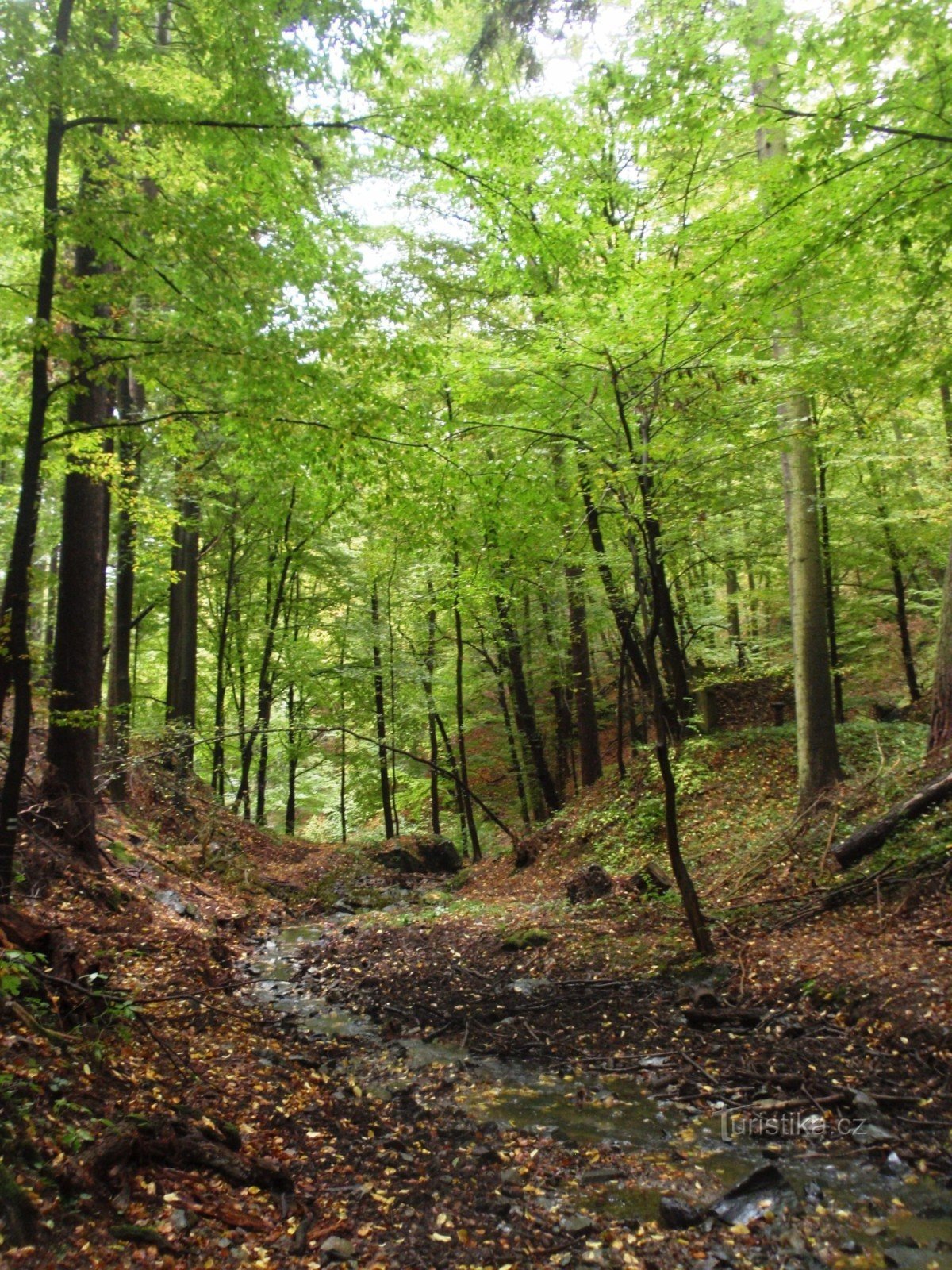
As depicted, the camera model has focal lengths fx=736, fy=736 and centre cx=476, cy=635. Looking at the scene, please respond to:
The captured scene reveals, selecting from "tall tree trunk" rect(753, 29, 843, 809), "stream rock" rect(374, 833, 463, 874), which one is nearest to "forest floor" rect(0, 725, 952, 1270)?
"tall tree trunk" rect(753, 29, 843, 809)

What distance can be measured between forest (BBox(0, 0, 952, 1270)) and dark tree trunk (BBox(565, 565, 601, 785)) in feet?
10.8

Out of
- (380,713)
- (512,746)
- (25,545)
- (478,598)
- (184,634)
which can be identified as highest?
(184,634)

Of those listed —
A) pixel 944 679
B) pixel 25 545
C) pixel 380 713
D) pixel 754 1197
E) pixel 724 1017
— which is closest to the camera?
pixel 754 1197

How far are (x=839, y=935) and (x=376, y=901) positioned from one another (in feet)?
29.7

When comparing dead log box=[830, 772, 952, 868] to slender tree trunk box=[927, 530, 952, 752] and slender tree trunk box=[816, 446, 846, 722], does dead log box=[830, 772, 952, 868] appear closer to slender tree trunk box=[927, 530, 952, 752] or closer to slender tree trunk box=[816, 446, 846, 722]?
slender tree trunk box=[927, 530, 952, 752]

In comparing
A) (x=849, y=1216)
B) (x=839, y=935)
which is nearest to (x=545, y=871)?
(x=839, y=935)

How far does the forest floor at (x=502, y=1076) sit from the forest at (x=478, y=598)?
31mm

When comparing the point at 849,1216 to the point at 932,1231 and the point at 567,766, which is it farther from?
the point at 567,766

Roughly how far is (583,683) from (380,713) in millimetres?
6569

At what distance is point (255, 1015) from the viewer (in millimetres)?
6293

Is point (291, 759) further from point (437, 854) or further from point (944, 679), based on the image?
point (944, 679)

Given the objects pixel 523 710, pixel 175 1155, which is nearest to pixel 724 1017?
pixel 175 1155

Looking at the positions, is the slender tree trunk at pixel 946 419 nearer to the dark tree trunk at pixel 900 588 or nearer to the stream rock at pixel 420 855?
the dark tree trunk at pixel 900 588

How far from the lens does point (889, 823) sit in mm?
7242
